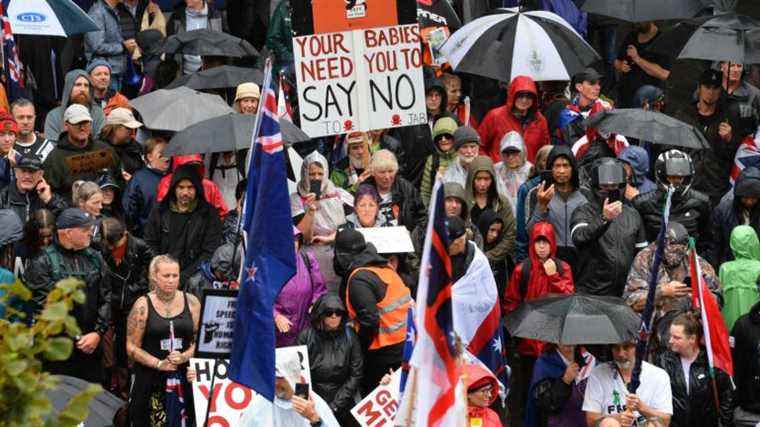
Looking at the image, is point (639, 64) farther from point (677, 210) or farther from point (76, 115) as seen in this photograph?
point (76, 115)

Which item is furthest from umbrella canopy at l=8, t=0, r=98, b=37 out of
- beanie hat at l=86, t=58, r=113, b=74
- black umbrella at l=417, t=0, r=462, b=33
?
black umbrella at l=417, t=0, r=462, b=33

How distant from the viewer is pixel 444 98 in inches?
703

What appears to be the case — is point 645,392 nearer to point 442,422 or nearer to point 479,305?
point 479,305

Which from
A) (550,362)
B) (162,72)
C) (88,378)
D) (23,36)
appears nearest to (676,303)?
(550,362)

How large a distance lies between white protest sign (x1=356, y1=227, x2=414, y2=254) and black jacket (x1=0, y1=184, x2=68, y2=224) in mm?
2392

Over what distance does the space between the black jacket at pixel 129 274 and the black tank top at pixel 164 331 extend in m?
0.64

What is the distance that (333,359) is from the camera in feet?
44.0

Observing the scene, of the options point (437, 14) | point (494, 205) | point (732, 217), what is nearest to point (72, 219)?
point (494, 205)

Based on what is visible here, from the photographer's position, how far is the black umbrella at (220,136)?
590 inches

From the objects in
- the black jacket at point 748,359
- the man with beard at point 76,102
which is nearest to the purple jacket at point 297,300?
the black jacket at point 748,359

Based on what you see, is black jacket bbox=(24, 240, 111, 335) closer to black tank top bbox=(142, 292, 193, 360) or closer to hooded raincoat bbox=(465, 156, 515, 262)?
black tank top bbox=(142, 292, 193, 360)

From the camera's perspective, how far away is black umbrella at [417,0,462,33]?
19016mm

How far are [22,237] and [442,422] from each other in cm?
565

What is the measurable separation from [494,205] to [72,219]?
3.74 meters
